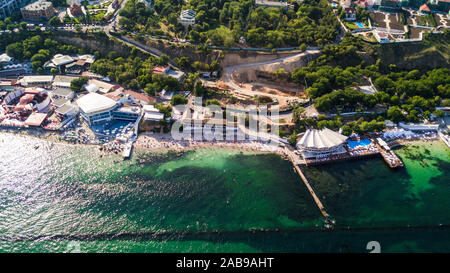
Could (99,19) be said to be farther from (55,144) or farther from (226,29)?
(55,144)

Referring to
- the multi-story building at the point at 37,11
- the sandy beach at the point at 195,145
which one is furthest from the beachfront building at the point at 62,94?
the multi-story building at the point at 37,11

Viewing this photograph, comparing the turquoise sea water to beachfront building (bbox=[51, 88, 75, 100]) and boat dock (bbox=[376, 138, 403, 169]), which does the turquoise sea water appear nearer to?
boat dock (bbox=[376, 138, 403, 169])

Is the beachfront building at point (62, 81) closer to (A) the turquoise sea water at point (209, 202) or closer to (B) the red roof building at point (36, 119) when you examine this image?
(B) the red roof building at point (36, 119)

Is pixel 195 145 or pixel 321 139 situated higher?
pixel 321 139

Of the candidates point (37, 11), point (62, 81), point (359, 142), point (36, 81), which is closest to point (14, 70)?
point (36, 81)

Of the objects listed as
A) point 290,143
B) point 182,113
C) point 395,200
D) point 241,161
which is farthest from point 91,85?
point 395,200

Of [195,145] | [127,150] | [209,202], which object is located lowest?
[209,202]

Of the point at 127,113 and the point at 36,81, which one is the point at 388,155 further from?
the point at 36,81
